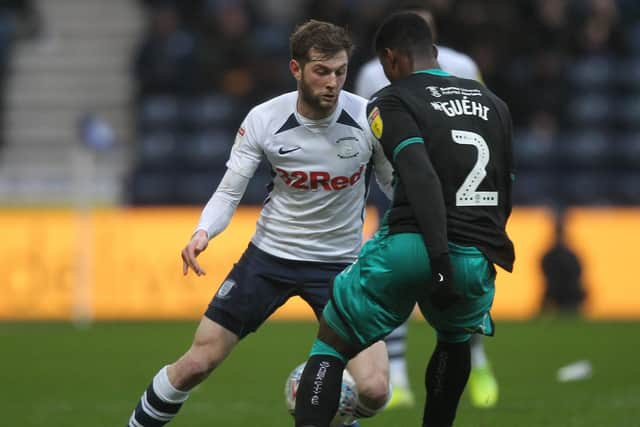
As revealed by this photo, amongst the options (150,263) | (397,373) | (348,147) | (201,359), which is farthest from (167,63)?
(201,359)

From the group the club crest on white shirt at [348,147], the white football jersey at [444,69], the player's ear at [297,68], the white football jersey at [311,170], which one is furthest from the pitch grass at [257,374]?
the player's ear at [297,68]

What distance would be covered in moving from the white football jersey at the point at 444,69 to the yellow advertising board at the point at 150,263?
683cm

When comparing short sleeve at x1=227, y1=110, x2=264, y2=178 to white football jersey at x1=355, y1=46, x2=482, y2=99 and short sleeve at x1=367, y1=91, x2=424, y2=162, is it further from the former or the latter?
white football jersey at x1=355, y1=46, x2=482, y2=99

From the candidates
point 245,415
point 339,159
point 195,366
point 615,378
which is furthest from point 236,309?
point 615,378

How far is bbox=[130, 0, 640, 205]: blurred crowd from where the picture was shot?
1702cm

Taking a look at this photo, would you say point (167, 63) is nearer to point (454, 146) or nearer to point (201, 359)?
point (201, 359)

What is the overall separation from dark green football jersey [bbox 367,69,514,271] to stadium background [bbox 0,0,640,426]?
5321 mm

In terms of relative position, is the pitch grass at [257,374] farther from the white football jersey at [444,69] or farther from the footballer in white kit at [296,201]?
the white football jersey at [444,69]

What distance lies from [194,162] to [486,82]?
13.3 ft

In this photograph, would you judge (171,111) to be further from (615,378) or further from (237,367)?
(615,378)

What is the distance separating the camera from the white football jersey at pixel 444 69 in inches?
312

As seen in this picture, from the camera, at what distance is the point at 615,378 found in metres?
9.71

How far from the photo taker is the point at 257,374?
1048cm

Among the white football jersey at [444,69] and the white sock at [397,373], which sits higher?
the white football jersey at [444,69]
